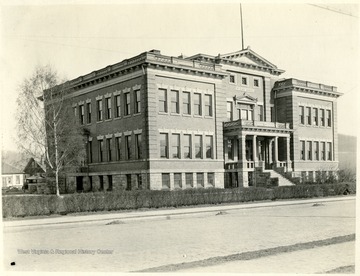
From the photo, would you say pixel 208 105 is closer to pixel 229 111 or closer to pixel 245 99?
pixel 229 111

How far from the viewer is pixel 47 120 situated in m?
34.8

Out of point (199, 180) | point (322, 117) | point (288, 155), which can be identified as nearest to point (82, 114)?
point (199, 180)

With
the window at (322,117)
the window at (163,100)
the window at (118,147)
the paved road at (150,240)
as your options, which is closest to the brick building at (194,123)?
the window at (163,100)

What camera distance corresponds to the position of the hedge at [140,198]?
63.6ft

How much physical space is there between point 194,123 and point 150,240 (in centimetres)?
2325

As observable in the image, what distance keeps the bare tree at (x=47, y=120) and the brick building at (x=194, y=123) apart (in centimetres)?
275

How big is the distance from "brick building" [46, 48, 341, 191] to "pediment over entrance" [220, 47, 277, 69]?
0.10m

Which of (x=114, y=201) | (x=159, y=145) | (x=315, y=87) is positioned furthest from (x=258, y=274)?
(x=315, y=87)

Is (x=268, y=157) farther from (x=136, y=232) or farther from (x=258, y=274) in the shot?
(x=258, y=274)

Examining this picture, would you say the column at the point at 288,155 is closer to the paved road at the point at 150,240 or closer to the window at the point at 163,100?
the window at the point at 163,100

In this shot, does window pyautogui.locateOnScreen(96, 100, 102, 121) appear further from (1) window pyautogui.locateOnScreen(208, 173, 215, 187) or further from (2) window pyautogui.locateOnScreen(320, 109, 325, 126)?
(2) window pyautogui.locateOnScreen(320, 109, 325, 126)

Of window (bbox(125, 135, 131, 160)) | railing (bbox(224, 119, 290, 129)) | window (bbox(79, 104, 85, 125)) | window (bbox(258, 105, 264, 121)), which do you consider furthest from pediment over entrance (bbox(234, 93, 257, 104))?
window (bbox(79, 104, 85, 125))

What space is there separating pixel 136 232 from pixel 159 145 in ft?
60.7

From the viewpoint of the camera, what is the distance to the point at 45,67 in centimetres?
3234
